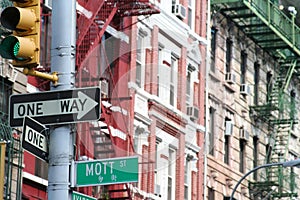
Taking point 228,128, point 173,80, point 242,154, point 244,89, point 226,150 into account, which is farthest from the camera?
point 242,154

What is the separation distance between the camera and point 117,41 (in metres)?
9.88

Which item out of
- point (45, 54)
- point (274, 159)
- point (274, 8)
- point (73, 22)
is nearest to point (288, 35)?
point (274, 8)

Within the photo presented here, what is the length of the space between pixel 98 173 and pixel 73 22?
148 cm

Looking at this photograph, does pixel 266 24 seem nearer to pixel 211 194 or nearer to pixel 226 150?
pixel 226 150

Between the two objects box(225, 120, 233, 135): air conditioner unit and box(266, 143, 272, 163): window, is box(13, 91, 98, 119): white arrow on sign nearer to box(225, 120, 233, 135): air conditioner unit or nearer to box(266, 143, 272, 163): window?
box(225, 120, 233, 135): air conditioner unit

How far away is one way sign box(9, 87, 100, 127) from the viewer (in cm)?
1053

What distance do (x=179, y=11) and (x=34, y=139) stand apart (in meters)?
25.1

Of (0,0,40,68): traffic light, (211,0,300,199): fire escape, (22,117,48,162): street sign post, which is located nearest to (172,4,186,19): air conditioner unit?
(211,0,300,199): fire escape

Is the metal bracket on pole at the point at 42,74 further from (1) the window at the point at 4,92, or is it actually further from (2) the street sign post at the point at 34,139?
(1) the window at the point at 4,92

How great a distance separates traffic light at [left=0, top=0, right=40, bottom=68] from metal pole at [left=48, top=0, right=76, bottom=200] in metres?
0.68

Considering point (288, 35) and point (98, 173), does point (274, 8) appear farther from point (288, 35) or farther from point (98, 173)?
point (98, 173)

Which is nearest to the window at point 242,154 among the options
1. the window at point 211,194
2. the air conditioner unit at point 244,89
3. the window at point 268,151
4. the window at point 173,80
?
the air conditioner unit at point 244,89

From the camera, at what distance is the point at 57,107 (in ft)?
34.9

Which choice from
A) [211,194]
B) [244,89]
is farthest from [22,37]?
[244,89]
